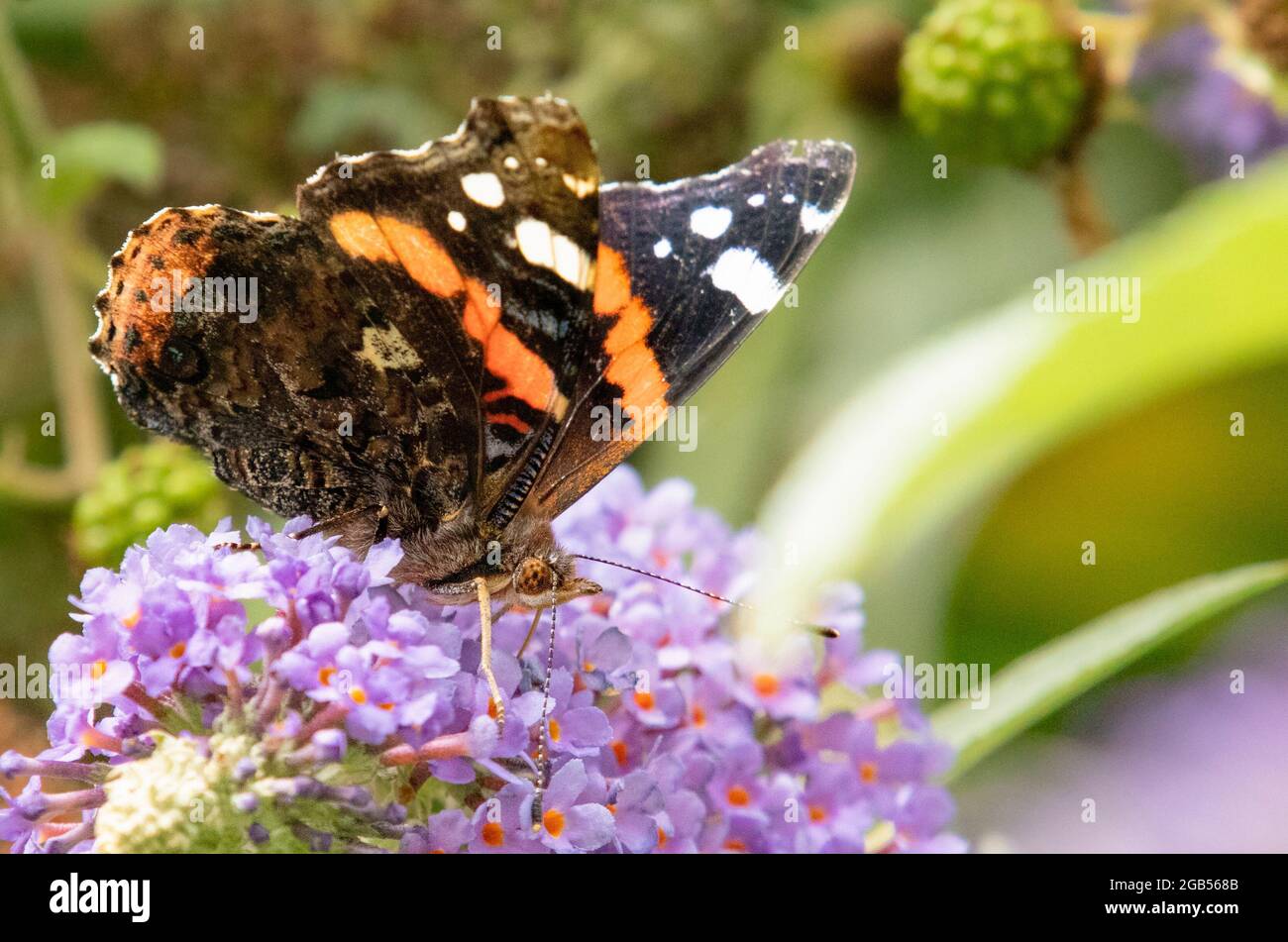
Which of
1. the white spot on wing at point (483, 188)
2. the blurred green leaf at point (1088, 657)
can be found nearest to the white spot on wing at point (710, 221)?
the white spot on wing at point (483, 188)

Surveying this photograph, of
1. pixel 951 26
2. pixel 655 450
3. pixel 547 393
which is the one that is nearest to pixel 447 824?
pixel 547 393

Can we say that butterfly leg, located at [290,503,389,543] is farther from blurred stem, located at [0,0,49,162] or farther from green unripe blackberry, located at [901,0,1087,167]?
green unripe blackberry, located at [901,0,1087,167]

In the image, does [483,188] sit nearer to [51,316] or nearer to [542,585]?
[542,585]

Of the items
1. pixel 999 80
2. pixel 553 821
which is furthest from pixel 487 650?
pixel 999 80
